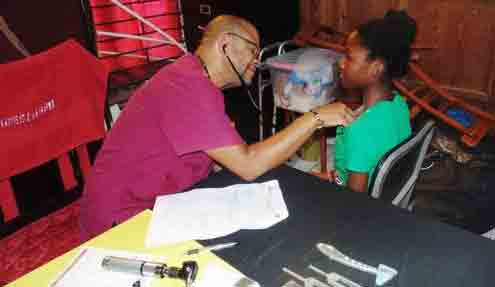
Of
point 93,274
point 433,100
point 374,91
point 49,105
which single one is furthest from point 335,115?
point 433,100

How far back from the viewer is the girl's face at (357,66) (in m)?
1.54

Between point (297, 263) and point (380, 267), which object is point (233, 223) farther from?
point (380, 267)

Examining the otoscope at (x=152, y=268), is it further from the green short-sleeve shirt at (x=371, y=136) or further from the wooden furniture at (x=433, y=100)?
the wooden furniture at (x=433, y=100)

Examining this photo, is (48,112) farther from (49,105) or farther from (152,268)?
(152,268)

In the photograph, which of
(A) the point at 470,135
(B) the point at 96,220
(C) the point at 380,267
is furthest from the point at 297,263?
(A) the point at 470,135

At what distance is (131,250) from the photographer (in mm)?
1008

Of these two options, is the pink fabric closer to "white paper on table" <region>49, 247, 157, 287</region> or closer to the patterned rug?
"white paper on table" <region>49, 247, 157, 287</region>

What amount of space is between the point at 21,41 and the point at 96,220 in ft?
4.21

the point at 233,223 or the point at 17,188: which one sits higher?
the point at 233,223

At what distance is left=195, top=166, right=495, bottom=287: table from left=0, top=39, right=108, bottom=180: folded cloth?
3.34ft

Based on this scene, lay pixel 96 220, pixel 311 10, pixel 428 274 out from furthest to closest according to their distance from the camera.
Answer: pixel 311 10, pixel 96 220, pixel 428 274

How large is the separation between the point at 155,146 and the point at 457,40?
7.11 feet

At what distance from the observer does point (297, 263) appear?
3.11 feet

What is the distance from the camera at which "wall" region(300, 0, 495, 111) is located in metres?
2.61
